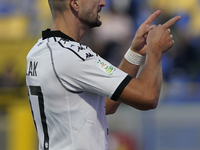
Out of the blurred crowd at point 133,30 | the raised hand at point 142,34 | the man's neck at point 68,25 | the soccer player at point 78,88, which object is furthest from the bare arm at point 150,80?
the blurred crowd at point 133,30

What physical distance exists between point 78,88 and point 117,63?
4591 millimetres

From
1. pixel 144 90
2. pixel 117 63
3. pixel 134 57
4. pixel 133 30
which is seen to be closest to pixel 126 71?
pixel 134 57

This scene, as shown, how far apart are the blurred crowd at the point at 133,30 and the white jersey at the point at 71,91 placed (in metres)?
4.47

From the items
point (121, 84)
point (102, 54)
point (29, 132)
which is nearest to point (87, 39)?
point (102, 54)

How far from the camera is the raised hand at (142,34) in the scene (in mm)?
2146

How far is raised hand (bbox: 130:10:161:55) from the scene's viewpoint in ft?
7.04

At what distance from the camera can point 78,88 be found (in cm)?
175

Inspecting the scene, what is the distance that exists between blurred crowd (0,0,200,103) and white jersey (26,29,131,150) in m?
4.47

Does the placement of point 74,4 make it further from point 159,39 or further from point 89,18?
point 159,39

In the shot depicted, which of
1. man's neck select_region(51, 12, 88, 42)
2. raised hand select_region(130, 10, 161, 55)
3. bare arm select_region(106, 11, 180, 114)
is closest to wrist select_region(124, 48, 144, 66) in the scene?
raised hand select_region(130, 10, 161, 55)

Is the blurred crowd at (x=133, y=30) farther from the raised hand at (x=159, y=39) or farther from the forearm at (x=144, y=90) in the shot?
the forearm at (x=144, y=90)

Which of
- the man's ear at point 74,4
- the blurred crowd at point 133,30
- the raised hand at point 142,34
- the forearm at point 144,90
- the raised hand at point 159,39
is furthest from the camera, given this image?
the blurred crowd at point 133,30

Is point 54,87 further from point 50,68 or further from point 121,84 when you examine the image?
point 121,84

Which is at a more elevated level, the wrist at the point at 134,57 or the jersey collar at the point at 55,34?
the jersey collar at the point at 55,34
